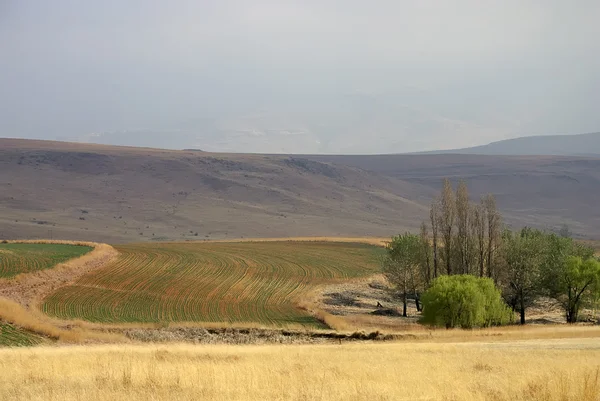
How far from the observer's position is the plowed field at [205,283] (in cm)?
4812

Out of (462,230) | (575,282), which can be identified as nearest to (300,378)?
(575,282)

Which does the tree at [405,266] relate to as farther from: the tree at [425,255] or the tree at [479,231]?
the tree at [479,231]

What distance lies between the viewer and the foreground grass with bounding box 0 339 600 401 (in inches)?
490

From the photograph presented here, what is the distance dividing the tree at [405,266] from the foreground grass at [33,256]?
106ft

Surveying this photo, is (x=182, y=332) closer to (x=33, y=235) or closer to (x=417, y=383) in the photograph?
(x=417, y=383)

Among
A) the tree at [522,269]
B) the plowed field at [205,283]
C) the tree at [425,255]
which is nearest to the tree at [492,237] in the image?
the tree at [522,269]

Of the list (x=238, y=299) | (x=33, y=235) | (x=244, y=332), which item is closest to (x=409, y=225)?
(x=33, y=235)

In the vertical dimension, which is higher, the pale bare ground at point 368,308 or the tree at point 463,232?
the tree at point 463,232

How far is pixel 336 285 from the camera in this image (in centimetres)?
6962

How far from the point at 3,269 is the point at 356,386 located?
48.9 m

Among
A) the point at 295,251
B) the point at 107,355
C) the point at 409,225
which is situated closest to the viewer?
the point at 107,355

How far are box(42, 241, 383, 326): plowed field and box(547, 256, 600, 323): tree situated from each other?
77.6 ft

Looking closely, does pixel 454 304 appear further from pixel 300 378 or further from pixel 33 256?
pixel 33 256

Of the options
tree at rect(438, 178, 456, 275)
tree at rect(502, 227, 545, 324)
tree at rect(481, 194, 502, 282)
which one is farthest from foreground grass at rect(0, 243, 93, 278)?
tree at rect(502, 227, 545, 324)
